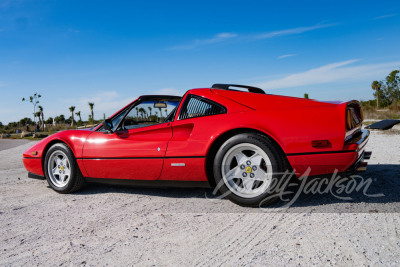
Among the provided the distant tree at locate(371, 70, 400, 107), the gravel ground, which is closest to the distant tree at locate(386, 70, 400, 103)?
the distant tree at locate(371, 70, 400, 107)

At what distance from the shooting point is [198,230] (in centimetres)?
245

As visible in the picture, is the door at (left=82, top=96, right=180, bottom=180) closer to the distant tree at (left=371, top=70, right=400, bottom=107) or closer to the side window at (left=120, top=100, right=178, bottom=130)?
the side window at (left=120, top=100, right=178, bottom=130)

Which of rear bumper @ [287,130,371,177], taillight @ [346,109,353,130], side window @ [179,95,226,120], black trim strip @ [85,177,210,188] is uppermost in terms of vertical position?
side window @ [179,95,226,120]

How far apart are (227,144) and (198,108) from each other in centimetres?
58

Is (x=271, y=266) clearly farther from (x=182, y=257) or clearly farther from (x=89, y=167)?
(x=89, y=167)

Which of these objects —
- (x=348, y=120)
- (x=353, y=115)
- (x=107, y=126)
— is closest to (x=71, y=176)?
(x=107, y=126)

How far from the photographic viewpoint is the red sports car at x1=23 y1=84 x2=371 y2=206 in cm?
263

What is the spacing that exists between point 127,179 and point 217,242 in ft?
5.58

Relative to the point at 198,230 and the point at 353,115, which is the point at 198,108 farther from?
the point at 353,115

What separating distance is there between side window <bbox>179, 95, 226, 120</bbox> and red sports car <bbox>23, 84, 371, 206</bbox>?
1 centimetres

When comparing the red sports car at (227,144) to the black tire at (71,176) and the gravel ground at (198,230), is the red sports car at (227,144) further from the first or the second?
the gravel ground at (198,230)

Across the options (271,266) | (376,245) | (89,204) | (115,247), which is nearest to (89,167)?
(89,204)

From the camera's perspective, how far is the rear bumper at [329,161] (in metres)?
2.58

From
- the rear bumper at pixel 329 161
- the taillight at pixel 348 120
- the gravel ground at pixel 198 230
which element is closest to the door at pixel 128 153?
the gravel ground at pixel 198 230
